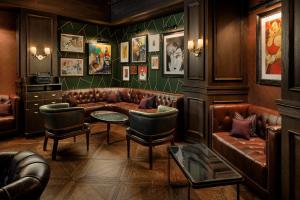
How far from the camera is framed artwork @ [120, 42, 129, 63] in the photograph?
7.86 meters

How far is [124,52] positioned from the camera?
797 cm

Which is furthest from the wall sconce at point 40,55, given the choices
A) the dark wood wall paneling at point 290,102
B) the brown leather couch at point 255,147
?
the dark wood wall paneling at point 290,102

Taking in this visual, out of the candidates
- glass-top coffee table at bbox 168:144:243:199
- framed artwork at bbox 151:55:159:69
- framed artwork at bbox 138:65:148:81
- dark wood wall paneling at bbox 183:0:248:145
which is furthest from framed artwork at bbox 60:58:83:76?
glass-top coffee table at bbox 168:144:243:199

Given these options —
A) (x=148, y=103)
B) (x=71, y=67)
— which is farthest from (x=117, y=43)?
(x=148, y=103)

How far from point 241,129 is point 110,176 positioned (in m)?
2.04

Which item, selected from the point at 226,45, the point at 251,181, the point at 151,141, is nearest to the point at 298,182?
the point at 251,181

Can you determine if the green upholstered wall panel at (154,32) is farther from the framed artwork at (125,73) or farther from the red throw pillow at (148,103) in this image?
the red throw pillow at (148,103)

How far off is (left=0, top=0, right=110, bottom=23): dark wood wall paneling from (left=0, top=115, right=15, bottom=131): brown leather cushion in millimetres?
2473

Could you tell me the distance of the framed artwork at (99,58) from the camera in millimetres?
7730

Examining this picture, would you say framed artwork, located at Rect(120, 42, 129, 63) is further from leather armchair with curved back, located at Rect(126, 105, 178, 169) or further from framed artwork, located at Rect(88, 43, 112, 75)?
leather armchair with curved back, located at Rect(126, 105, 178, 169)

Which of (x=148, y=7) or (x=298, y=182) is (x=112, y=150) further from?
(x=148, y=7)

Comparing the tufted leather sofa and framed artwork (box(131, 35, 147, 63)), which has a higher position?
framed artwork (box(131, 35, 147, 63))

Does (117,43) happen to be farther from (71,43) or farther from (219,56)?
(219,56)

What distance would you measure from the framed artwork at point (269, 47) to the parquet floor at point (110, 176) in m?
1.87
